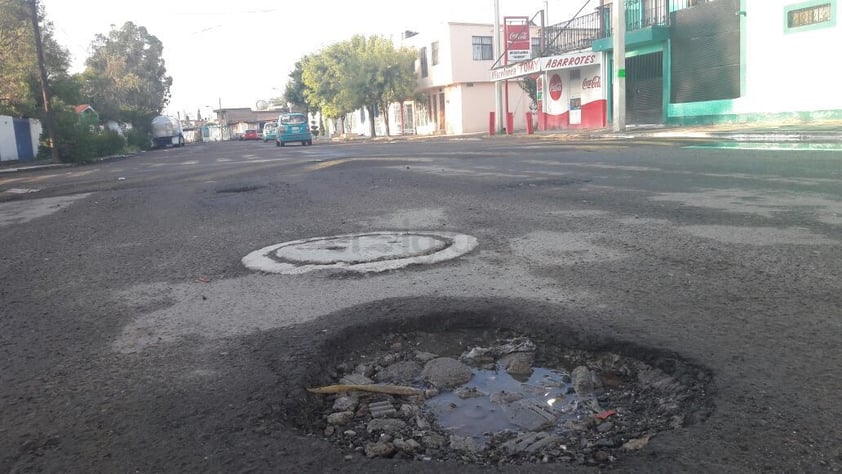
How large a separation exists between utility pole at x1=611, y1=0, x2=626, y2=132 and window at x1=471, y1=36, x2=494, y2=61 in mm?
23743

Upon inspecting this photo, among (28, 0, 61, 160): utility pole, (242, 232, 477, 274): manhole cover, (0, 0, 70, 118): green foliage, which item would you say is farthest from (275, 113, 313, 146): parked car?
(242, 232, 477, 274): manhole cover

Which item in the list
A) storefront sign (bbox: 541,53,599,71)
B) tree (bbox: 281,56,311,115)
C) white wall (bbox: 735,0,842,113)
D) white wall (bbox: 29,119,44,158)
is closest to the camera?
white wall (bbox: 735,0,842,113)

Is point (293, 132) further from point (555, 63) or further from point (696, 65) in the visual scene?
point (696, 65)

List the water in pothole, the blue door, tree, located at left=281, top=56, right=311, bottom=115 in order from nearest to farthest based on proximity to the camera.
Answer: the water in pothole, the blue door, tree, located at left=281, top=56, right=311, bottom=115

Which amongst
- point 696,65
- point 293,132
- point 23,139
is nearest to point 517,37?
point 696,65

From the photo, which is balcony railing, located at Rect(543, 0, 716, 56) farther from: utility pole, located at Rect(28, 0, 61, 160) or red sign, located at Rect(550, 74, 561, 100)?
utility pole, located at Rect(28, 0, 61, 160)

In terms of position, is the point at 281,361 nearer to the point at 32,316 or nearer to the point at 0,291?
the point at 32,316

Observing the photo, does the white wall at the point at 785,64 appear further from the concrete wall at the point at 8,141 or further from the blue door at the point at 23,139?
the blue door at the point at 23,139

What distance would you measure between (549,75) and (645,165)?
25.3 meters

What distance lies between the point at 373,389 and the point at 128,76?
6323 cm

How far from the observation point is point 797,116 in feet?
72.8

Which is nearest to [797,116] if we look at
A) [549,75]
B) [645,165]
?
[645,165]

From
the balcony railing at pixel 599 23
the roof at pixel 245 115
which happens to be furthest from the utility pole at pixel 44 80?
the roof at pixel 245 115

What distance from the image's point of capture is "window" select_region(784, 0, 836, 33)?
2070cm
